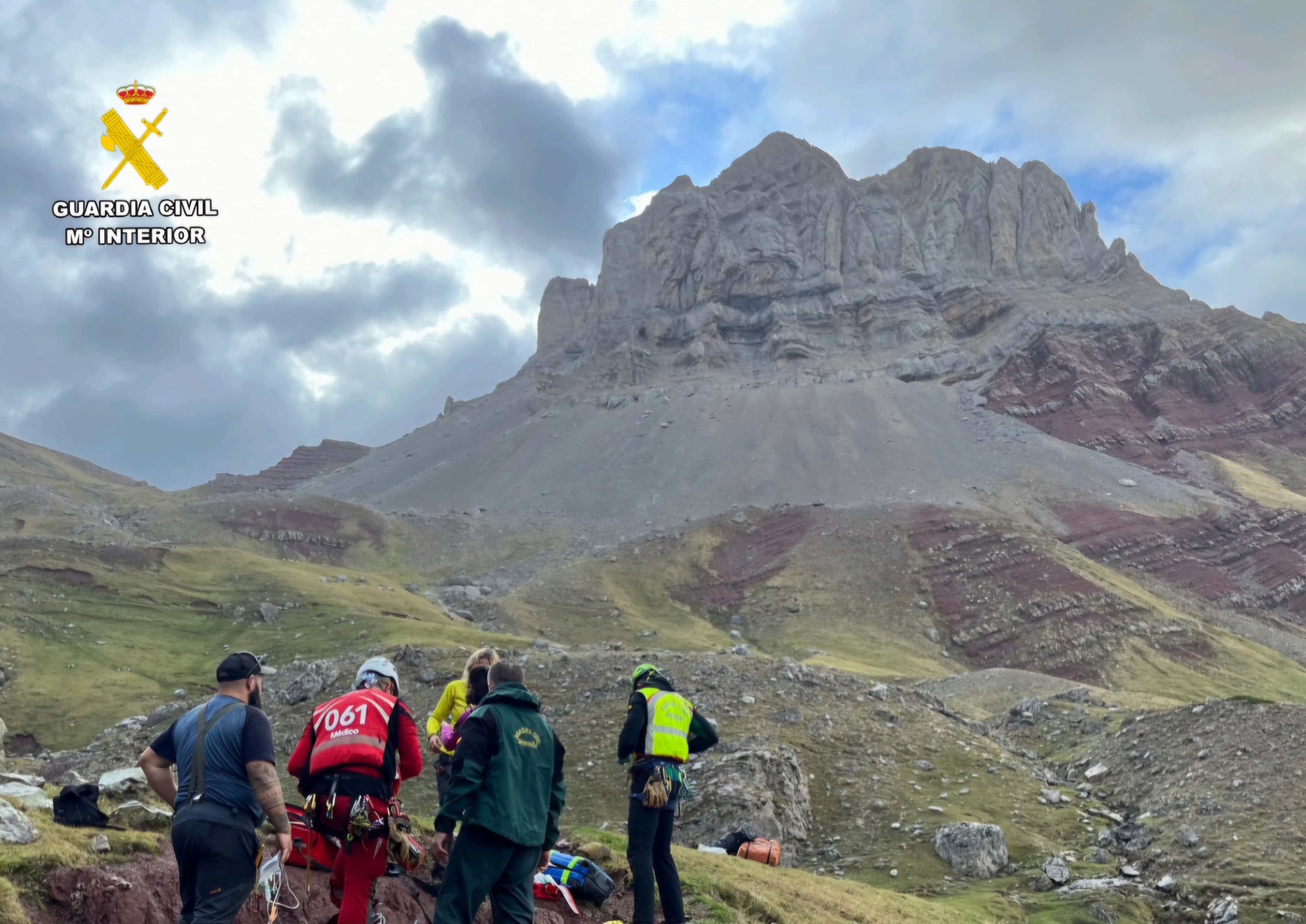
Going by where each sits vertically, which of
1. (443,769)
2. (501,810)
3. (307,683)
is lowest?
(307,683)

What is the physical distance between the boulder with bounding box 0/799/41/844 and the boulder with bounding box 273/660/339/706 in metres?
17.4

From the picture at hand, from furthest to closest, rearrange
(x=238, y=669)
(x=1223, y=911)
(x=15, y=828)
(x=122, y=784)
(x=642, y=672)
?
1. (x=1223, y=911)
2. (x=122, y=784)
3. (x=642, y=672)
4. (x=15, y=828)
5. (x=238, y=669)

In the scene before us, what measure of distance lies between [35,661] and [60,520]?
51.6 metres

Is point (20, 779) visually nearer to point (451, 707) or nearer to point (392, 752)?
point (451, 707)

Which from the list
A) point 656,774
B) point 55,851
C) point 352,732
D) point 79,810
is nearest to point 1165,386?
point 656,774

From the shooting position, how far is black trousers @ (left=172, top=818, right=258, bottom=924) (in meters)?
6.23

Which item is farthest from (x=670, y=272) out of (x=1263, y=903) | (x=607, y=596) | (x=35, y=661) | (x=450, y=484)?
(x=1263, y=903)

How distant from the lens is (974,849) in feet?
55.0

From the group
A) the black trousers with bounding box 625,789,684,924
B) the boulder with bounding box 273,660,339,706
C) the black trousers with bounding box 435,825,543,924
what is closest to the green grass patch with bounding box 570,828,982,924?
the black trousers with bounding box 625,789,684,924

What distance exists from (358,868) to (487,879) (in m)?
1.25

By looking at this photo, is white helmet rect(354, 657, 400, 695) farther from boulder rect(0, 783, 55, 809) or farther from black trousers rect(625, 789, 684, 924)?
boulder rect(0, 783, 55, 809)

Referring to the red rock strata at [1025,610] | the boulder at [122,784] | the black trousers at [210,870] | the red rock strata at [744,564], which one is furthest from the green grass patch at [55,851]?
the red rock strata at [744,564]

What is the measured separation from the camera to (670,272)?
180m

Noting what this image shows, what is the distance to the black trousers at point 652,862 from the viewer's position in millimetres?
9203
